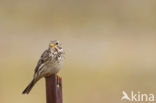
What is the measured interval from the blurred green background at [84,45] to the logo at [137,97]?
0.16 meters

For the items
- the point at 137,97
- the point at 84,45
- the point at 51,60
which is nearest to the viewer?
the point at 51,60

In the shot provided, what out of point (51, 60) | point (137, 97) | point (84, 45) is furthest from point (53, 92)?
point (84, 45)

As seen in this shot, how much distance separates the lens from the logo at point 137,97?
45.6ft

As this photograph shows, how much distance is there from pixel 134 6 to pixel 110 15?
1.60m

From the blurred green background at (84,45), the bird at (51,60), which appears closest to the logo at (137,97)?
the blurred green background at (84,45)

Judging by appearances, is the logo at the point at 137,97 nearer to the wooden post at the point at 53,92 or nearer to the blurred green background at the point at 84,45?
the blurred green background at the point at 84,45

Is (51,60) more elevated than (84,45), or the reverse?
(84,45)

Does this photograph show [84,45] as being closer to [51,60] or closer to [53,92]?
[51,60]

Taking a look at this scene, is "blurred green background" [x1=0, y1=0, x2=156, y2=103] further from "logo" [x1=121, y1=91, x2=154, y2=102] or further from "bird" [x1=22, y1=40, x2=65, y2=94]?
"bird" [x1=22, y1=40, x2=65, y2=94]

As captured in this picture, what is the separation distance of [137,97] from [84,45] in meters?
5.01

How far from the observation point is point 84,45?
62.2ft

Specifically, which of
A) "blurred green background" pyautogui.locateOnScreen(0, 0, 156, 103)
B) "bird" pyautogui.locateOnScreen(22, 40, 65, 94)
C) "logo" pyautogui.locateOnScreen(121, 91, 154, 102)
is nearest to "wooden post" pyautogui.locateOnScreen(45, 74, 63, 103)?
"bird" pyautogui.locateOnScreen(22, 40, 65, 94)

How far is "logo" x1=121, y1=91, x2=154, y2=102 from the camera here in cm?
1389

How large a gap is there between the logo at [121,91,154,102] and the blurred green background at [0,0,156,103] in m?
0.16
